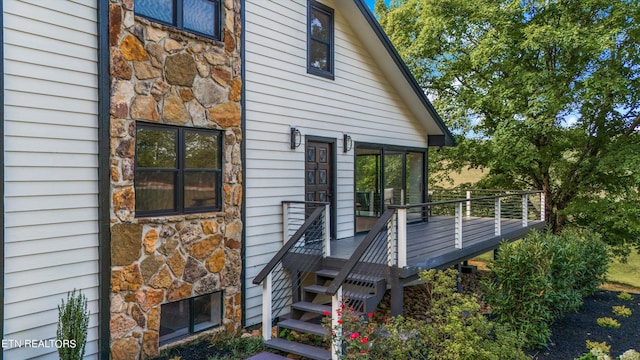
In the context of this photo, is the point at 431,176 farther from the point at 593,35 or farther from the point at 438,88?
the point at 593,35

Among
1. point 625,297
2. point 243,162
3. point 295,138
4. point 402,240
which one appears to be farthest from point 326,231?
point 625,297

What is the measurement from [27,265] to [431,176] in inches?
537

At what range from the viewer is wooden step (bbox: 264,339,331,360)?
16.8ft

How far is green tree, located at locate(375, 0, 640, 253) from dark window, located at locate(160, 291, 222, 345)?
934 cm

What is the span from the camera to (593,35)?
10.1 metres

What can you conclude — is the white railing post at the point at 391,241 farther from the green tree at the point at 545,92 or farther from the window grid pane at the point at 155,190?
the green tree at the point at 545,92

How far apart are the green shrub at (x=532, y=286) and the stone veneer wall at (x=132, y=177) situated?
3996mm

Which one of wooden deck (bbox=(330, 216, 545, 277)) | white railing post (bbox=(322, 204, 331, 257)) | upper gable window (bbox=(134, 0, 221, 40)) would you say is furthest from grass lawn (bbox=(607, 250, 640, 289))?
upper gable window (bbox=(134, 0, 221, 40))

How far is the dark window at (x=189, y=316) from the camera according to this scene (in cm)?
542

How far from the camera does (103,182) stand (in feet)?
15.4

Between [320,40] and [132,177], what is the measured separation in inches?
184

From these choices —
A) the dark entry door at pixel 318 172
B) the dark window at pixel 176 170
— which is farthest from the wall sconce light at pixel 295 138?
the dark window at pixel 176 170

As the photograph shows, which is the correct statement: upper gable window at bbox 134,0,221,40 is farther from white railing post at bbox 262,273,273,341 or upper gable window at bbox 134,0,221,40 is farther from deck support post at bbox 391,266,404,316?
deck support post at bbox 391,266,404,316

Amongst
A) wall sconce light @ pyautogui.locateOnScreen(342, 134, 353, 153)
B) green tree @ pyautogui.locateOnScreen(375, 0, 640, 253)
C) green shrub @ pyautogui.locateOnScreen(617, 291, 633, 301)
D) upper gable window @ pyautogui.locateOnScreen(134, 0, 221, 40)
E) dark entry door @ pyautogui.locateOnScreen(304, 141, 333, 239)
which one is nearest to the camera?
upper gable window @ pyautogui.locateOnScreen(134, 0, 221, 40)
